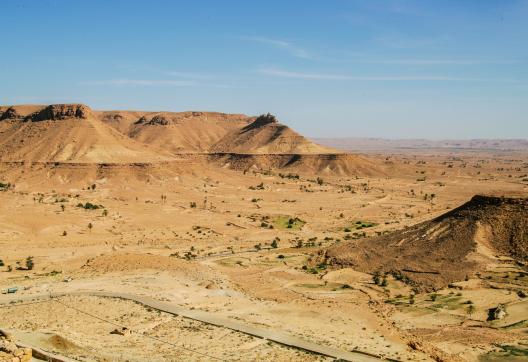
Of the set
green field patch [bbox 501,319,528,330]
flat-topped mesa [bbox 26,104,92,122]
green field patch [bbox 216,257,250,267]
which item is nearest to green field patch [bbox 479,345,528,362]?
green field patch [bbox 501,319,528,330]

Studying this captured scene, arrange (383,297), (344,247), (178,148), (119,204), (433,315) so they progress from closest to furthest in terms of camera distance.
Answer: (433,315)
(383,297)
(344,247)
(119,204)
(178,148)

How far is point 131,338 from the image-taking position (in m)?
26.9

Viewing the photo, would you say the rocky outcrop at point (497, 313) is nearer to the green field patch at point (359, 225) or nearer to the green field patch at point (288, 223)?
the green field patch at point (359, 225)

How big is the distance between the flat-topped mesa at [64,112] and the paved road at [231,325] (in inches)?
3153

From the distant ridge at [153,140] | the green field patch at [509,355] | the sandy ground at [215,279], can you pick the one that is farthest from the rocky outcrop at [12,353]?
the distant ridge at [153,140]

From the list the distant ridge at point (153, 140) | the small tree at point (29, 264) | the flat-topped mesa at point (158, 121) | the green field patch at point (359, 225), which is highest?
the flat-topped mesa at point (158, 121)

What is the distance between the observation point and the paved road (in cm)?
2392

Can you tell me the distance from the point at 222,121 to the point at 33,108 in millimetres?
79892

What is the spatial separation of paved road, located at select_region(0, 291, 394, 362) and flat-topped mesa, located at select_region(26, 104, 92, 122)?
80.1 meters

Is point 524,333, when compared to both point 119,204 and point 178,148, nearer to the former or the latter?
point 119,204

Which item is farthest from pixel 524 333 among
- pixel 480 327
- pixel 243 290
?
pixel 243 290

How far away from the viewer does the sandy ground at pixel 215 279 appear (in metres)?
26.1

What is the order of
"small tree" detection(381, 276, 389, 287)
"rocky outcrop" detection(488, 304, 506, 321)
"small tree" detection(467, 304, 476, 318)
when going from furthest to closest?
"small tree" detection(381, 276, 389, 287) < "small tree" detection(467, 304, 476, 318) < "rocky outcrop" detection(488, 304, 506, 321)

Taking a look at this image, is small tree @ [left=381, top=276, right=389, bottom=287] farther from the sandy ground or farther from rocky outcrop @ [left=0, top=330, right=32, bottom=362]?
rocky outcrop @ [left=0, top=330, right=32, bottom=362]
